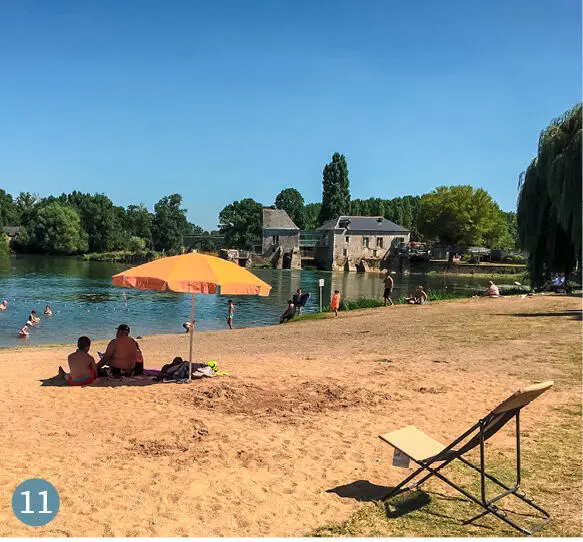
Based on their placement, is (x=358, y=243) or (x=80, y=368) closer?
(x=80, y=368)

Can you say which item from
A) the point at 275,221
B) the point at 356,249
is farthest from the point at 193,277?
the point at 275,221

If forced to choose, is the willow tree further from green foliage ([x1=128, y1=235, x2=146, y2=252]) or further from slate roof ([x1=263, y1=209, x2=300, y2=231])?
green foliage ([x1=128, y1=235, x2=146, y2=252])

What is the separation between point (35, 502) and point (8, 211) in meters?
136

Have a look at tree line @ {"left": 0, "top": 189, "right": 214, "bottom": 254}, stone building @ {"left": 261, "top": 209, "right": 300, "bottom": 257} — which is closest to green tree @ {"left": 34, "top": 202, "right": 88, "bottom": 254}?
tree line @ {"left": 0, "top": 189, "right": 214, "bottom": 254}

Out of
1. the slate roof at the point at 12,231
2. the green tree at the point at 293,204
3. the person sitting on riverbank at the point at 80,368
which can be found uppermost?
the green tree at the point at 293,204

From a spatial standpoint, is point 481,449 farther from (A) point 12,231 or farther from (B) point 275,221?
(A) point 12,231

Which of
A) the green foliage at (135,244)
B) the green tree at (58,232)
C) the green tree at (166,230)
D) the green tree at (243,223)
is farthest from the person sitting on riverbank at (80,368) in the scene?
the green tree at (166,230)

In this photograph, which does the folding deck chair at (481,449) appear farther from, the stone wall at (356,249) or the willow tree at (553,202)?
the stone wall at (356,249)

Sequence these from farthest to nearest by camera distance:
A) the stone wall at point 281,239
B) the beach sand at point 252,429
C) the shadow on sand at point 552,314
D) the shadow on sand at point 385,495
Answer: the stone wall at point 281,239
the shadow on sand at point 552,314
the shadow on sand at point 385,495
the beach sand at point 252,429

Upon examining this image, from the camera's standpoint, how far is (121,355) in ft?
34.3

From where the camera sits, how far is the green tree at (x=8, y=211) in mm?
122625

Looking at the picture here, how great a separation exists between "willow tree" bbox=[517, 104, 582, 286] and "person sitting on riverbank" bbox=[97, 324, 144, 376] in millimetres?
15637

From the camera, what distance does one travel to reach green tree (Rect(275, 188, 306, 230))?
438ft

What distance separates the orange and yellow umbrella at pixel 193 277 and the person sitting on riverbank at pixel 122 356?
3.64 feet
